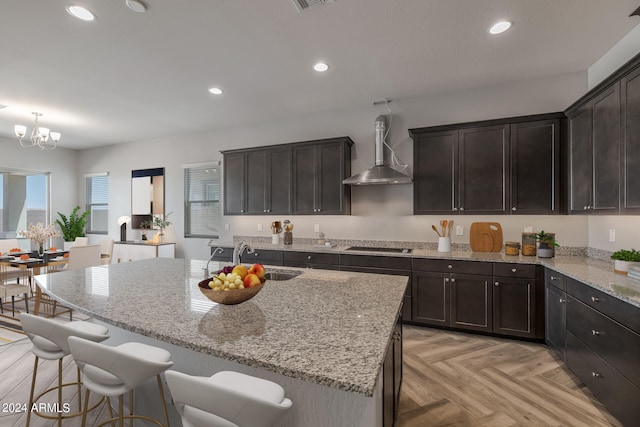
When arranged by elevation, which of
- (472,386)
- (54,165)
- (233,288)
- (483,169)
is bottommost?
(472,386)

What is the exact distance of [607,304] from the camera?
1918 mm

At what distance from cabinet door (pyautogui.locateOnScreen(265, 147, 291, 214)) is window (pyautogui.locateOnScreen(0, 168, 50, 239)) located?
556 centimetres

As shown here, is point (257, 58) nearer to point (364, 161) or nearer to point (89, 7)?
point (89, 7)

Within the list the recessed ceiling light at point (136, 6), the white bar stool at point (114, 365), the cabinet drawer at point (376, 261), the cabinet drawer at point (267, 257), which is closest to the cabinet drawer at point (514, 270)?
the cabinet drawer at point (376, 261)

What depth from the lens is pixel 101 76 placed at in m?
3.29

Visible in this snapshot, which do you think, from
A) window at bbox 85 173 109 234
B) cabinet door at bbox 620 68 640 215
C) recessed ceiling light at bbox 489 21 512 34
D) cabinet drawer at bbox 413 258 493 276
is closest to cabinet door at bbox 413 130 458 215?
cabinet drawer at bbox 413 258 493 276

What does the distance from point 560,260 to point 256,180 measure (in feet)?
12.6

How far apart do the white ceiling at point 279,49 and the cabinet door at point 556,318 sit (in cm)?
225

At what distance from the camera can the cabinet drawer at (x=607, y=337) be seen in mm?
1708

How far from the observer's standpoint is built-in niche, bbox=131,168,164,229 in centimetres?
593

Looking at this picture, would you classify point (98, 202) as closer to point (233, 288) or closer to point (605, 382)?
point (233, 288)

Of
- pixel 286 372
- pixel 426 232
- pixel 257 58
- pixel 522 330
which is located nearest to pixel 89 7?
pixel 257 58

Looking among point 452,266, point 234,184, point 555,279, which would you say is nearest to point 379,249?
point 452,266

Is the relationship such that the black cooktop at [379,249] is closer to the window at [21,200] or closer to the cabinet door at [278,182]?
the cabinet door at [278,182]
